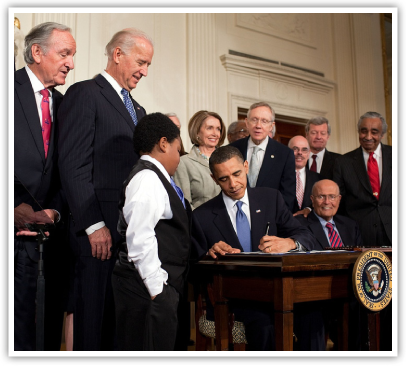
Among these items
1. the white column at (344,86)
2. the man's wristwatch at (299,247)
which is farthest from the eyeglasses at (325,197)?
the white column at (344,86)

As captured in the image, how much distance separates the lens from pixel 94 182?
7.14ft

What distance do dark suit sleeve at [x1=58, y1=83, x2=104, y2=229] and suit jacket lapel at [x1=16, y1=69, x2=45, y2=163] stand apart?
94 mm

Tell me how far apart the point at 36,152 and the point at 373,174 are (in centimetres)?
263

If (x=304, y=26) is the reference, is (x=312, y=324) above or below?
below

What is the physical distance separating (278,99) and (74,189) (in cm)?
588

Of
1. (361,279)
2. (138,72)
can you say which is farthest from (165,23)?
(361,279)

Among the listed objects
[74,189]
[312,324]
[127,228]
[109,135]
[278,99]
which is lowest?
[312,324]

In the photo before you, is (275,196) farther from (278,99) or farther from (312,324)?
(278,99)

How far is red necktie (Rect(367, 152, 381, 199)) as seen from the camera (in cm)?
367

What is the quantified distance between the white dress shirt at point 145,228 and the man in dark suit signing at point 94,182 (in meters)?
0.33

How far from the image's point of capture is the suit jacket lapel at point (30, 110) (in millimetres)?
2156

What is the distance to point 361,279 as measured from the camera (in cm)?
194

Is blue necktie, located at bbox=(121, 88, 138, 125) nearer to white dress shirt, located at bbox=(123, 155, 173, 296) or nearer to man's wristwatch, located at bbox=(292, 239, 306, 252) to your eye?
white dress shirt, located at bbox=(123, 155, 173, 296)

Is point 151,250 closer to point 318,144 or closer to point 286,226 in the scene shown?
point 286,226
